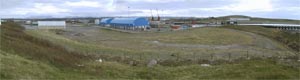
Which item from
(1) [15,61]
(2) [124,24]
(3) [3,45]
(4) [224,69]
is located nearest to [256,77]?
(4) [224,69]

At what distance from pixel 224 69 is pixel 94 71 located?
669cm

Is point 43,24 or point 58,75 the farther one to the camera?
point 43,24

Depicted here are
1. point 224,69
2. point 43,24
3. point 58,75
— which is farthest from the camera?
point 43,24

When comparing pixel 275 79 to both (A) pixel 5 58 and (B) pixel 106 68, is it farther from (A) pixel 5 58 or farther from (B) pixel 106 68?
(A) pixel 5 58

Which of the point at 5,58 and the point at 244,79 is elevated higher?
the point at 5,58

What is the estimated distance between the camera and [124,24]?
3661 inches

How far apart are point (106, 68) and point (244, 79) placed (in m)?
7.31

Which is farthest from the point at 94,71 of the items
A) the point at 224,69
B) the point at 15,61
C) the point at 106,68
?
the point at 224,69

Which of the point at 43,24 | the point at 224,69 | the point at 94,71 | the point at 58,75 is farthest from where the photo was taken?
the point at 43,24

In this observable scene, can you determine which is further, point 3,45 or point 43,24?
point 43,24

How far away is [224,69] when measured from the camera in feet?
71.1

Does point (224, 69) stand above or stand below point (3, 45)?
below

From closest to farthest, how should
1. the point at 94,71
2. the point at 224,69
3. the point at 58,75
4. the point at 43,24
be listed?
the point at 58,75 → the point at 94,71 → the point at 224,69 → the point at 43,24

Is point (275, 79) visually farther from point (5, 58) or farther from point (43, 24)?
point (43, 24)
